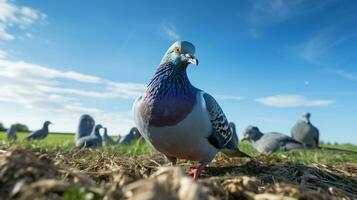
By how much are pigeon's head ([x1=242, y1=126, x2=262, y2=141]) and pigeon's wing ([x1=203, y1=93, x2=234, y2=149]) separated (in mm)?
10893

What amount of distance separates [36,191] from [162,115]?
2.65 m

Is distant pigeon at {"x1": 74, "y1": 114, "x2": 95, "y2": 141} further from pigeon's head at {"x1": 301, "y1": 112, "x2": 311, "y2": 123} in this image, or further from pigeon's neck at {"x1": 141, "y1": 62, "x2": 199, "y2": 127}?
pigeon's neck at {"x1": 141, "y1": 62, "x2": 199, "y2": 127}

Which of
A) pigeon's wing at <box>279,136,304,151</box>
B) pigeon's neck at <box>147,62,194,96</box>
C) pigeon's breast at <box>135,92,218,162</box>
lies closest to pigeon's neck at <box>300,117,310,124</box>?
pigeon's wing at <box>279,136,304,151</box>

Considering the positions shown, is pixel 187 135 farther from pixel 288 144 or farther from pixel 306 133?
pixel 306 133

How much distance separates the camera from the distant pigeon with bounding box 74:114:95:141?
18470mm

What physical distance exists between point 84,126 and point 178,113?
605 inches

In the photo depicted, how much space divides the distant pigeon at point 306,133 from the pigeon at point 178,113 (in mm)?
13248

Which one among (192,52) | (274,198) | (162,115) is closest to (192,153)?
(162,115)

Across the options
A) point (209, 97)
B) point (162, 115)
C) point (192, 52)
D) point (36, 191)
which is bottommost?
point (36, 191)

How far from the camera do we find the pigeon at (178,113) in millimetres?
4109

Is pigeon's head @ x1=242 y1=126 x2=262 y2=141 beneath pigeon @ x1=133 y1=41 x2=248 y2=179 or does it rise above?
above

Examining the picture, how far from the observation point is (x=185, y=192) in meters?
1.21

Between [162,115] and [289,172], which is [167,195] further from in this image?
[289,172]

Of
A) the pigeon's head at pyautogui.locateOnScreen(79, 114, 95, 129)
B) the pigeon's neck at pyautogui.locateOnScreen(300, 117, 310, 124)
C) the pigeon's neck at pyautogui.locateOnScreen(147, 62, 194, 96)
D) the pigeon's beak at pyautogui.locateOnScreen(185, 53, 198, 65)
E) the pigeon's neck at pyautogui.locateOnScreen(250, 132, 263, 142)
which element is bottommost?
the pigeon's neck at pyautogui.locateOnScreen(147, 62, 194, 96)
